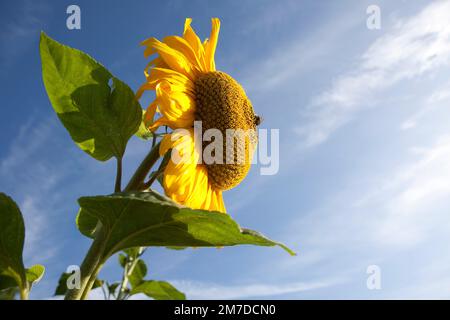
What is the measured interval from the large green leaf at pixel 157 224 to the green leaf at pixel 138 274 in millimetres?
2734

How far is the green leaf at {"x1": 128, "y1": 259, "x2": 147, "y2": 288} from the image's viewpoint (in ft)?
13.3

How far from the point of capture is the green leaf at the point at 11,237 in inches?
54.1

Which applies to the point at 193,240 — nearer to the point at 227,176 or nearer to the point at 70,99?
the point at 227,176

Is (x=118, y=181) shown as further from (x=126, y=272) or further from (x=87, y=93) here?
(x=126, y=272)

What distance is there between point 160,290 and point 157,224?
228cm

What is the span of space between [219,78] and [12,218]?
3.23 ft

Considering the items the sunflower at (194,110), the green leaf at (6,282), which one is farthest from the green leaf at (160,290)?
the green leaf at (6,282)

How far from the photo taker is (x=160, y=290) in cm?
348

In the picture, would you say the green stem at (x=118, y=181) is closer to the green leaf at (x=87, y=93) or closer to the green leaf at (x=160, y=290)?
the green leaf at (x=87, y=93)

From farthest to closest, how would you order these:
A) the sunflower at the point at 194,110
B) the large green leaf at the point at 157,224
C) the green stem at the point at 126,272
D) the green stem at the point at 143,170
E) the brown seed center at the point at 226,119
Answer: the green stem at the point at 126,272 < the brown seed center at the point at 226,119 < the sunflower at the point at 194,110 < the green stem at the point at 143,170 < the large green leaf at the point at 157,224

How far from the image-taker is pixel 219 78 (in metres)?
1.93

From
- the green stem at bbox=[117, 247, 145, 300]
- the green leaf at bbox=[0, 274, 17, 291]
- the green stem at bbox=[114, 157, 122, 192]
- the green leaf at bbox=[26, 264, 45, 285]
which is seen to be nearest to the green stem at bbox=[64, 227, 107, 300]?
the green stem at bbox=[114, 157, 122, 192]
